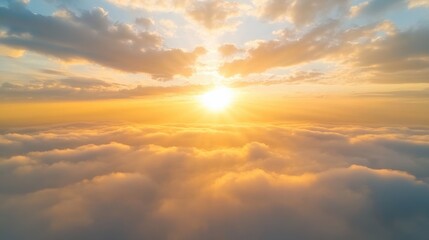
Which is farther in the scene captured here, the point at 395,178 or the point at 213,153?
the point at 213,153

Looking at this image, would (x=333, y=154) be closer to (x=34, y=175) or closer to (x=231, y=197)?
(x=231, y=197)

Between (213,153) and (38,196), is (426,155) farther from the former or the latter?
(38,196)

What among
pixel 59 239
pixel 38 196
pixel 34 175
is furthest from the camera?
pixel 34 175

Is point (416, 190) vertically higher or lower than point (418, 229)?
higher

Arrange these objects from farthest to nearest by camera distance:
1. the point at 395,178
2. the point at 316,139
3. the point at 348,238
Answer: the point at 316,139, the point at 395,178, the point at 348,238

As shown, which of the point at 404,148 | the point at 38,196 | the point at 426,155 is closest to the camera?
the point at 38,196

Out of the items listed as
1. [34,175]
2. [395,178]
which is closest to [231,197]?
[395,178]

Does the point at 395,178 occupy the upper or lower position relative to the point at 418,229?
upper

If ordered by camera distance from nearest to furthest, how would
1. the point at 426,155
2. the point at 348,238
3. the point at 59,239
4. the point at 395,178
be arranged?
1. the point at 59,239
2. the point at 348,238
3. the point at 395,178
4. the point at 426,155

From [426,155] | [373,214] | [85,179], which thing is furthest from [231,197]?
[426,155]
